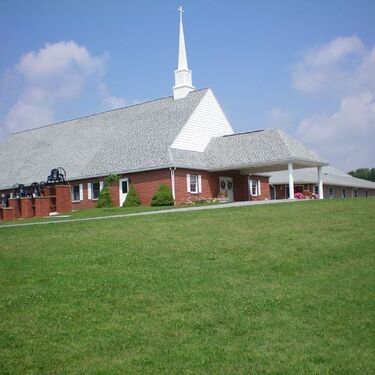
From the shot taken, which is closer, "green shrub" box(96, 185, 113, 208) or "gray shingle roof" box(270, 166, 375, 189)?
"green shrub" box(96, 185, 113, 208)

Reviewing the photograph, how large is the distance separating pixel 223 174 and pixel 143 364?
33.7 meters

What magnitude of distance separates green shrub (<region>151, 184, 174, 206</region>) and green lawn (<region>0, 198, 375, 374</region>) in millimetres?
16843

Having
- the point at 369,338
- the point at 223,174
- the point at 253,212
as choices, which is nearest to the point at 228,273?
the point at 369,338

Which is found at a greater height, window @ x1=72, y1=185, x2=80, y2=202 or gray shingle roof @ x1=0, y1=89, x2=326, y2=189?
gray shingle roof @ x1=0, y1=89, x2=326, y2=189

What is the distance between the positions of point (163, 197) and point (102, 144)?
10.6 meters

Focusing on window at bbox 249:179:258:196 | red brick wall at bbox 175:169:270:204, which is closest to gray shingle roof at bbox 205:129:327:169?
red brick wall at bbox 175:169:270:204

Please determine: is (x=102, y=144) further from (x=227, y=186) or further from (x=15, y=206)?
(x=15, y=206)

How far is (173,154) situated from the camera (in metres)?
36.8

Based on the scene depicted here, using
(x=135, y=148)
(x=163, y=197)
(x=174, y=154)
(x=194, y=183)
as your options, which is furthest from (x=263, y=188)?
(x=163, y=197)

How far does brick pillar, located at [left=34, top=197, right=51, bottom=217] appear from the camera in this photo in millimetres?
34125

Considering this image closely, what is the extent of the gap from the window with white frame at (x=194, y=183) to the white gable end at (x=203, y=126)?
2.11m

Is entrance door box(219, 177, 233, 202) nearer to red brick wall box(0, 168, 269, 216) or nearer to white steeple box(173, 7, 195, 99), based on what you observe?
red brick wall box(0, 168, 269, 216)

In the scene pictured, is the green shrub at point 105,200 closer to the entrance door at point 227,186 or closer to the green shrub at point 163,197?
the green shrub at point 163,197

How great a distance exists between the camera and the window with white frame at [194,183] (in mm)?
37434
